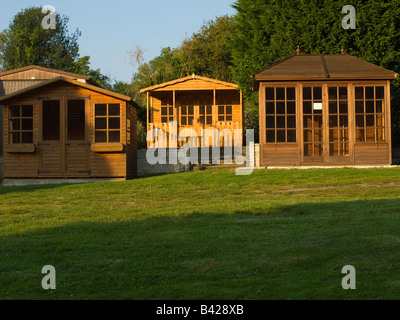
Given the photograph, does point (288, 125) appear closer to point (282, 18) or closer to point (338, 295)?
point (282, 18)

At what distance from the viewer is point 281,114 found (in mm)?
20438

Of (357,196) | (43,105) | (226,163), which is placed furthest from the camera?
(226,163)

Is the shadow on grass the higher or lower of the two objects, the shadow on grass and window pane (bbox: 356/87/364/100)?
the lower

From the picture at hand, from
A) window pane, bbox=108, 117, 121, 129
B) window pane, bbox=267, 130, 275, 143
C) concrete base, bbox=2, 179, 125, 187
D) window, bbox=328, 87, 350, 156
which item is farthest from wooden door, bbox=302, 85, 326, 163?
concrete base, bbox=2, 179, 125, 187

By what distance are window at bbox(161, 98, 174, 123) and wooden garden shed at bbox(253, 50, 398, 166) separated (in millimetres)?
9491

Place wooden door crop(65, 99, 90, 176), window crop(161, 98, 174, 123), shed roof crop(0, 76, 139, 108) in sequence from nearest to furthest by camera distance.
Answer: shed roof crop(0, 76, 139, 108) < wooden door crop(65, 99, 90, 176) < window crop(161, 98, 174, 123)

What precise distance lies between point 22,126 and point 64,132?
1.53 meters

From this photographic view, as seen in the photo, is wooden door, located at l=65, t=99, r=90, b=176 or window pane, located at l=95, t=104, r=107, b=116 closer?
wooden door, located at l=65, t=99, r=90, b=176

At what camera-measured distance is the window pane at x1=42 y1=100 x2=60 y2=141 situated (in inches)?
804

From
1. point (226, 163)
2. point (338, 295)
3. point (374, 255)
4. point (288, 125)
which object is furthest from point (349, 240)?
point (226, 163)

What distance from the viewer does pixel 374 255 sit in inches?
291

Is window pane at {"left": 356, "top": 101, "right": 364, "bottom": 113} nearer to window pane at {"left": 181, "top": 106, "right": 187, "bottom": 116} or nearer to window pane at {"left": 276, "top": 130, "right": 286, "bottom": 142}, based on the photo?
A: window pane at {"left": 276, "top": 130, "right": 286, "bottom": 142}

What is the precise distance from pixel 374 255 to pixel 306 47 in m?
20.2

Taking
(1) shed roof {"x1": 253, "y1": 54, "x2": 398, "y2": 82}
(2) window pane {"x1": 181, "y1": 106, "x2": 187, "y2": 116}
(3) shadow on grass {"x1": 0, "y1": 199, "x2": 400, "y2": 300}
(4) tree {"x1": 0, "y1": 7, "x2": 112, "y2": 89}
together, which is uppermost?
(4) tree {"x1": 0, "y1": 7, "x2": 112, "y2": 89}
